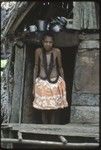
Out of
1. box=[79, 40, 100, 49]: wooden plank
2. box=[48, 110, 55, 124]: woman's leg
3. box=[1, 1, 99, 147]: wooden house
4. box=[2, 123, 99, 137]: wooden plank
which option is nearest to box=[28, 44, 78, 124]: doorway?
box=[1, 1, 99, 147]: wooden house

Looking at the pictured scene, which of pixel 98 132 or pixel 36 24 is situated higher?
pixel 36 24

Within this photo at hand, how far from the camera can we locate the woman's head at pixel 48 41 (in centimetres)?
869

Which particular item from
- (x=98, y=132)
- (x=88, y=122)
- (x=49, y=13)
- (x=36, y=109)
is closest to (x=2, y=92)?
(x=36, y=109)

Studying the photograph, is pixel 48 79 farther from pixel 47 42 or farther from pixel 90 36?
pixel 90 36

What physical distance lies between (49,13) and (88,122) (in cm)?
290

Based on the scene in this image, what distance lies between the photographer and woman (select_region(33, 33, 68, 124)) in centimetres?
872

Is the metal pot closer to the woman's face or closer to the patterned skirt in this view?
the woman's face

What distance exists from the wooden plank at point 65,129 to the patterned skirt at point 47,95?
1.97ft

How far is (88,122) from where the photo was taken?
27.7 ft

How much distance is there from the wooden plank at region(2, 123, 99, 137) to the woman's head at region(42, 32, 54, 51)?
5.28ft

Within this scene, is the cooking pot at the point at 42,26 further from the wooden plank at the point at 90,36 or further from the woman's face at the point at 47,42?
the wooden plank at the point at 90,36

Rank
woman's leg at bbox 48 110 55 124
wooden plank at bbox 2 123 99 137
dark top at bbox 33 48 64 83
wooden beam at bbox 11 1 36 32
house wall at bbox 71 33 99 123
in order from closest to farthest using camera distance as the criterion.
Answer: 1. wooden plank at bbox 2 123 99 137
2. house wall at bbox 71 33 99 123
3. wooden beam at bbox 11 1 36 32
4. dark top at bbox 33 48 64 83
5. woman's leg at bbox 48 110 55 124

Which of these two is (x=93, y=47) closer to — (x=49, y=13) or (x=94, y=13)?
(x=94, y=13)

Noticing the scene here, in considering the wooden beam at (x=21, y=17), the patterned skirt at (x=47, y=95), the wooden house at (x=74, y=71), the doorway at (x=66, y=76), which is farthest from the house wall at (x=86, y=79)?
the wooden beam at (x=21, y=17)
